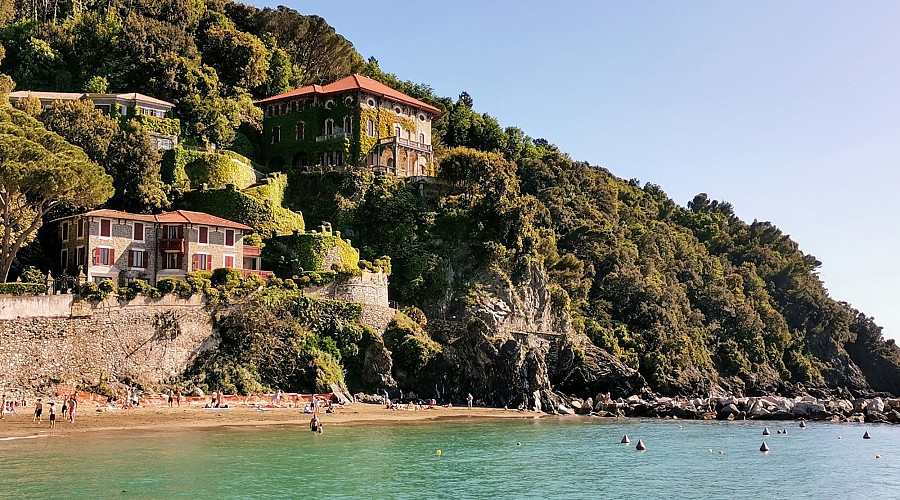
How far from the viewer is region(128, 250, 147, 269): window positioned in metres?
55.9

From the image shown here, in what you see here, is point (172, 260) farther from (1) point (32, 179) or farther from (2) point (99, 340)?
(1) point (32, 179)

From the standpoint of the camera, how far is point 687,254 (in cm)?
11250

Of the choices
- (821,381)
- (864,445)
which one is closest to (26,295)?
(864,445)

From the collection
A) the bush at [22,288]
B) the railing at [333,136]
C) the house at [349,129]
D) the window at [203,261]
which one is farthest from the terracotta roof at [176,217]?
the railing at [333,136]

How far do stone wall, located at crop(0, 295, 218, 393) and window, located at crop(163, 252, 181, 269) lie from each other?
4.73 meters

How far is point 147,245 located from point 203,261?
3.48m

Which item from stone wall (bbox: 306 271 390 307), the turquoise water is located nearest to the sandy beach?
the turquoise water

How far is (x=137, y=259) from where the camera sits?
56.2 meters

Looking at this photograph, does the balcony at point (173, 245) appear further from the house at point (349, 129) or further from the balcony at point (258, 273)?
the house at point (349, 129)

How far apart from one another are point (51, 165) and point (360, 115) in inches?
1240

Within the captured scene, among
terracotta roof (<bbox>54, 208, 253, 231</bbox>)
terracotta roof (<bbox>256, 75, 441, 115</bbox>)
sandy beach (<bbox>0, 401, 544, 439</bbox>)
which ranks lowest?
sandy beach (<bbox>0, 401, 544, 439</bbox>)

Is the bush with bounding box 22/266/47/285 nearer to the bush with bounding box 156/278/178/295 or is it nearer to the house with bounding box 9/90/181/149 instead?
the bush with bounding box 156/278/178/295

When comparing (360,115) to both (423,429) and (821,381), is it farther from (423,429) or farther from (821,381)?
(821,381)

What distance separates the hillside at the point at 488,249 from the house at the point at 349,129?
265 centimetres
